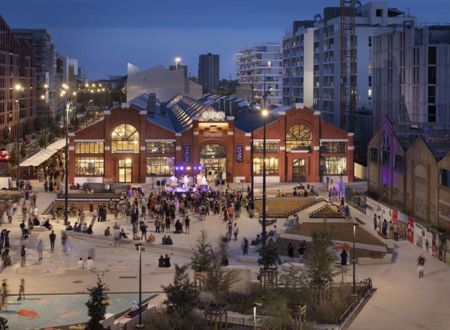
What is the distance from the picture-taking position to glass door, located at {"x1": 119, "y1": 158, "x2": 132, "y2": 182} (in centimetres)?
7938

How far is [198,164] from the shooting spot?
262ft

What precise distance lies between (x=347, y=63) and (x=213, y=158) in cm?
5156

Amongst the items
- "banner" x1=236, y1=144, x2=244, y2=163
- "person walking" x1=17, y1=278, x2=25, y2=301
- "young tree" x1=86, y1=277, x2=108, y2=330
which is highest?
"banner" x1=236, y1=144, x2=244, y2=163

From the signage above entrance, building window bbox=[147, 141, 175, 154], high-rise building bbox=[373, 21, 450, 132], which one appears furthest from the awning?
high-rise building bbox=[373, 21, 450, 132]

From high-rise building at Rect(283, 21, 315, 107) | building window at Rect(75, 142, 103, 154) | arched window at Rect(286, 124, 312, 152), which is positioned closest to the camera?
building window at Rect(75, 142, 103, 154)

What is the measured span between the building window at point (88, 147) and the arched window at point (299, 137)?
18.5m

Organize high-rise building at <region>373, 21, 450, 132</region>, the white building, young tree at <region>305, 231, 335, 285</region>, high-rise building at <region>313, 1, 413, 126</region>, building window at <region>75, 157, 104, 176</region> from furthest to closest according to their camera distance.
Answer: the white building, high-rise building at <region>313, 1, 413, 126</region>, high-rise building at <region>373, 21, 450, 132</region>, building window at <region>75, 157, 104, 176</region>, young tree at <region>305, 231, 335, 285</region>

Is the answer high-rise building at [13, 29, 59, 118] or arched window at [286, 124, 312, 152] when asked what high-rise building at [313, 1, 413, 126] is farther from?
high-rise building at [13, 29, 59, 118]

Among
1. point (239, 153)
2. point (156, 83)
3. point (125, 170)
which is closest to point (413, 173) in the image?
point (239, 153)

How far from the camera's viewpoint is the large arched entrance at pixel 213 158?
79.9 m

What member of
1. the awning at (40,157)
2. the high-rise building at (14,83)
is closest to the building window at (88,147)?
the awning at (40,157)

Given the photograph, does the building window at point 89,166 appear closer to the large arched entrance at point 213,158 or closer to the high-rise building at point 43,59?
the large arched entrance at point 213,158

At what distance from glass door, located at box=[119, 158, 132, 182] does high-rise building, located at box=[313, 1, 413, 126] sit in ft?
162

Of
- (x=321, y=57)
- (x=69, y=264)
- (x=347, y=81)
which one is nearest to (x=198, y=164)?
(x=69, y=264)
